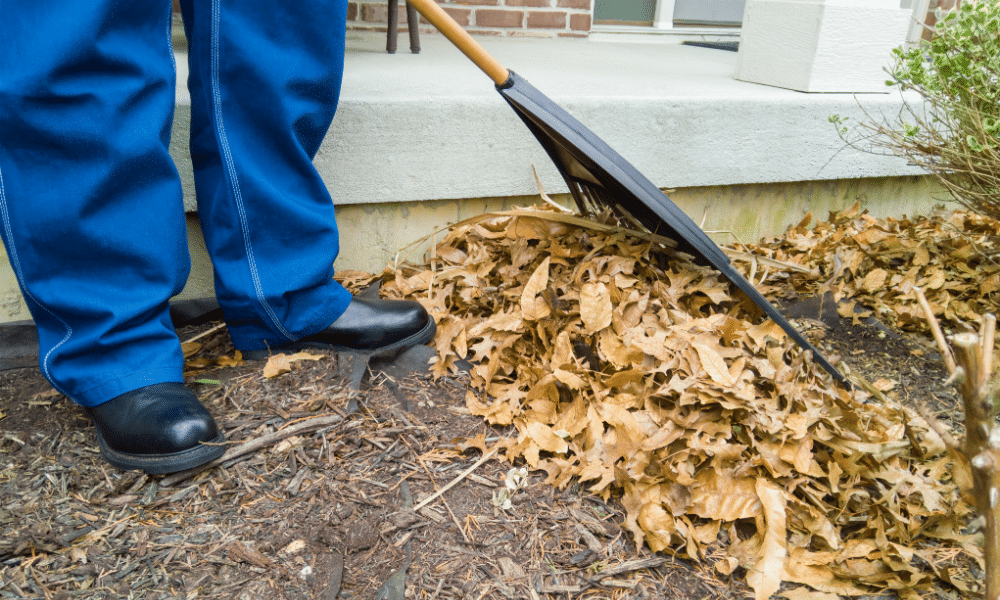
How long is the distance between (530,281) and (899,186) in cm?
172

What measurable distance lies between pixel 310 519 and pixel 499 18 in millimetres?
3078

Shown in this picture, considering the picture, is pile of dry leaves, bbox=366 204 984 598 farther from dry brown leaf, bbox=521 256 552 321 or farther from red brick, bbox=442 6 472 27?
red brick, bbox=442 6 472 27

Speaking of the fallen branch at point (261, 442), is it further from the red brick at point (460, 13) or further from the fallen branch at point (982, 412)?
the red brick at point (460, 13)

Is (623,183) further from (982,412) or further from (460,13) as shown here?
(460,13)

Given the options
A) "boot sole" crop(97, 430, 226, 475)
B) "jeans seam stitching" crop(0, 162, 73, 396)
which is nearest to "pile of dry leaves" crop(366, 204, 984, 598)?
Result: "boot sole" crop(97, 430, 226, 475)

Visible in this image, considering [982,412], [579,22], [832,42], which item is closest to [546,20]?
[579,22]

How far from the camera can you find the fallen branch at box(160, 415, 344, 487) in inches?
48.6

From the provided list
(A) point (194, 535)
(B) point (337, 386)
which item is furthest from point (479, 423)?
(A) point (194, 535)

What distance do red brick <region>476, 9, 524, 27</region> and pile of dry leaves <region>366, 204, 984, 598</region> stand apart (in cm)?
202

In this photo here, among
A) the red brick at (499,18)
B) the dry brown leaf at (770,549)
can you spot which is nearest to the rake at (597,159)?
the dry brown leaf at (770,549)

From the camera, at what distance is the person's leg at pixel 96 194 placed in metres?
1.04

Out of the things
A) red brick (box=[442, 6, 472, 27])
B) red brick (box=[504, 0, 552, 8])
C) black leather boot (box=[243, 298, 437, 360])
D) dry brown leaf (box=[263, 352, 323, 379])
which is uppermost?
red brick (box=[504, 0, 552, 8])

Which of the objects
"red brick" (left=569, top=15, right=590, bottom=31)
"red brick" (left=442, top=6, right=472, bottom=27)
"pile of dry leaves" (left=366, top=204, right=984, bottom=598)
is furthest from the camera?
"red brick" (left=569, top=15, right=590, bottom=31)

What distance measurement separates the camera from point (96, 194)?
1148 mm
